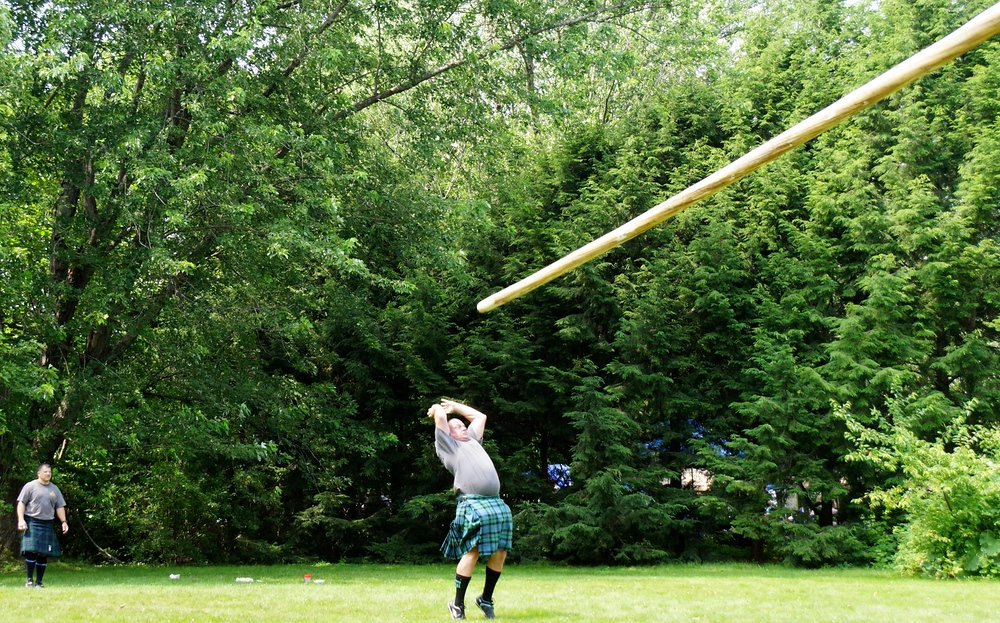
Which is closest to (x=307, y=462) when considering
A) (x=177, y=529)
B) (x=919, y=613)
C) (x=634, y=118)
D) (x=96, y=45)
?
(x=177, y=529)

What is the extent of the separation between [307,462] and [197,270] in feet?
14.4

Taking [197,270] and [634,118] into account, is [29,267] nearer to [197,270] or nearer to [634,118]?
[197,270]

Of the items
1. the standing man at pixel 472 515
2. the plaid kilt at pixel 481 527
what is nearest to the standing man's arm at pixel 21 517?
the standing man at pixel 472 515

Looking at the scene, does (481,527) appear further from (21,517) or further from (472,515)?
(21,517)

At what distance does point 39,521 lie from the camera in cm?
1144

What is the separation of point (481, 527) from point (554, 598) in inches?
106

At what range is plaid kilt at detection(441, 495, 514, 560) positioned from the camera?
725cm

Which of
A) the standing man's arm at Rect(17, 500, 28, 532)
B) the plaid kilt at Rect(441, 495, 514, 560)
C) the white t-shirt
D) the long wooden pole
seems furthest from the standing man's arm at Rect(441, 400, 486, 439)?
the standing man's arm at Rect(17, 500, 28, 532)

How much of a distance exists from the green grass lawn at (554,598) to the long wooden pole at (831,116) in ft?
14.0

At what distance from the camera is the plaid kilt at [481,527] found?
23.8 ft

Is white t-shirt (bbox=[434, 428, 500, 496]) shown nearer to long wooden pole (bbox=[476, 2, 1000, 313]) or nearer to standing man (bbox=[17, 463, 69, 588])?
long wooden pole (bbox=[476, 2, 1000, 313])

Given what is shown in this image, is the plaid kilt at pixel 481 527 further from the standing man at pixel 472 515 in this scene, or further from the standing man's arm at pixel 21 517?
the standing man's arm at pixel 21 517

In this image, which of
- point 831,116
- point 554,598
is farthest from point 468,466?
point 831,116

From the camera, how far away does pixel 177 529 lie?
714 inches
